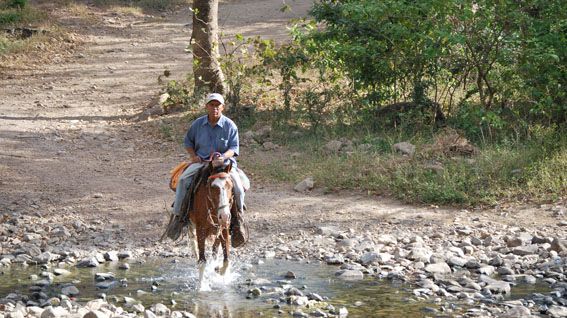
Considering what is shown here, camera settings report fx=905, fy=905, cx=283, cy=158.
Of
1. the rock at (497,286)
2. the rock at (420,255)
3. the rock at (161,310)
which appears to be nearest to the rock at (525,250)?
the rock at (420,255)

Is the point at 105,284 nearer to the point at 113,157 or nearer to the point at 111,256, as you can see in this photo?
the point at 111,256

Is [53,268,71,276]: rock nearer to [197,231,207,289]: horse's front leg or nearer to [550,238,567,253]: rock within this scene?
[197,231,207,289]: horse's front leg

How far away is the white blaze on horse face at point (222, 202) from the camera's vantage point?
30.7 ft

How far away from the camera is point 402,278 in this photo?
32.1 feet

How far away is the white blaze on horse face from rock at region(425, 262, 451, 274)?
2.34 metres

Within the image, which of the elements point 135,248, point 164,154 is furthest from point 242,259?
point 164,154

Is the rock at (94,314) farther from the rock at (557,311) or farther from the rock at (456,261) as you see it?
the rock at (456,261)

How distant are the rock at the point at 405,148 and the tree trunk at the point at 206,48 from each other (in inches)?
174

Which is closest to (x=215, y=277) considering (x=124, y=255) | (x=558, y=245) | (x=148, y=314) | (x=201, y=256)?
(x=201, y=256)

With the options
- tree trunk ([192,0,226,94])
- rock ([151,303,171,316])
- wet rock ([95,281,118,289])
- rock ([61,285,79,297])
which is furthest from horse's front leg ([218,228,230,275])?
tree trunk ([192,0,226,94])

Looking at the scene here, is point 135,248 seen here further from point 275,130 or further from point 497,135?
point 497,135

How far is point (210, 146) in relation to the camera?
9.83 meters

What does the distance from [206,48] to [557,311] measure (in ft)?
34.7

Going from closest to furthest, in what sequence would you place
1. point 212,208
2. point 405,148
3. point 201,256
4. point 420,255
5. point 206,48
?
point 212,208
point 201,256
point 420,255
point 405,148
point 206,48
